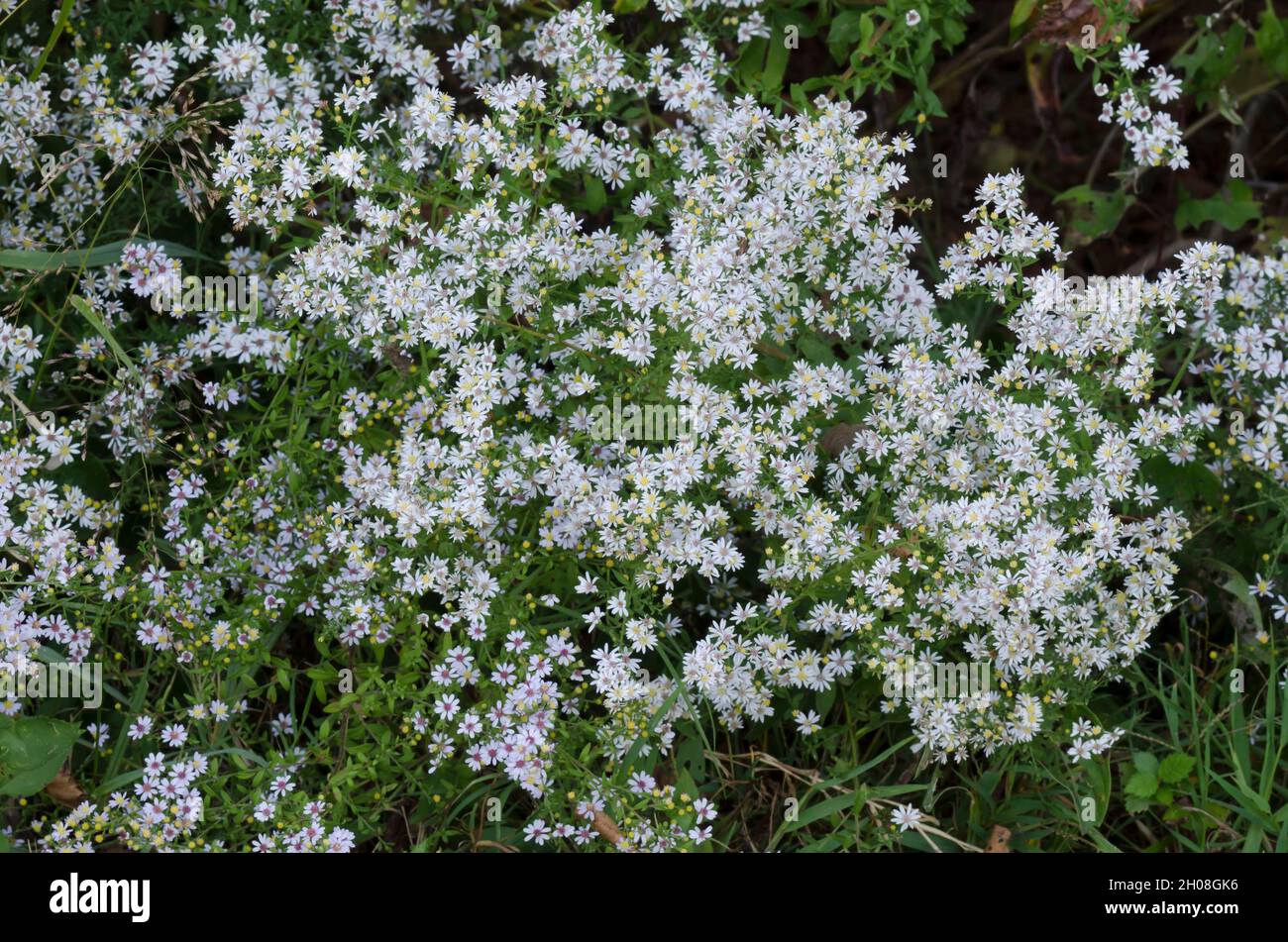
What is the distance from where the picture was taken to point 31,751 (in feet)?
11.6

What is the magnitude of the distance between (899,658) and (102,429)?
9.59 feet

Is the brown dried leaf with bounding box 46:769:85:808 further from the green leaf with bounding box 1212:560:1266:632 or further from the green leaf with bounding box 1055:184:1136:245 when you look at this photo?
the green leaf with bounding box 1055:184:1136:245

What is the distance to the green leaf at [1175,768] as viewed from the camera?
3.75m

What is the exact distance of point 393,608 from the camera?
3.78 meters

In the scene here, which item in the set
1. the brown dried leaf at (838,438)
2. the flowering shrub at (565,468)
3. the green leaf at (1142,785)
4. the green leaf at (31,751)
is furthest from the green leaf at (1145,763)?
the green leaf at (31,751)

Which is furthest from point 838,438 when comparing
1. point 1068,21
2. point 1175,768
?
point 1068,21

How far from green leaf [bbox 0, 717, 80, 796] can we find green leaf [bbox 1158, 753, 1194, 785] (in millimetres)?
3273

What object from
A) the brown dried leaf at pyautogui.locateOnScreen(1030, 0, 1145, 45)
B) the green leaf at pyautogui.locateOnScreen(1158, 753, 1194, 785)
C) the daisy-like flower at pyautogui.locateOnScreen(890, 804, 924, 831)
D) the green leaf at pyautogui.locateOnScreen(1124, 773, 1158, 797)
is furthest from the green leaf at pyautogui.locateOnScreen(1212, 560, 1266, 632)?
the brown dried leaf at pyautogui.locateOnScreen(1030, 0, 1145, 45)

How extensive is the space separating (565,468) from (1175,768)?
2.08 metres

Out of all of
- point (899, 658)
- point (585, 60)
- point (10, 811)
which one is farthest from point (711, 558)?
point (10, 811)

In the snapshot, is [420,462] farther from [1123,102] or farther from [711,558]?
[1123,102]

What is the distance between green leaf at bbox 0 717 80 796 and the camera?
3520mm

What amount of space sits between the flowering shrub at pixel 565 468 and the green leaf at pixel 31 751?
0.03 m
